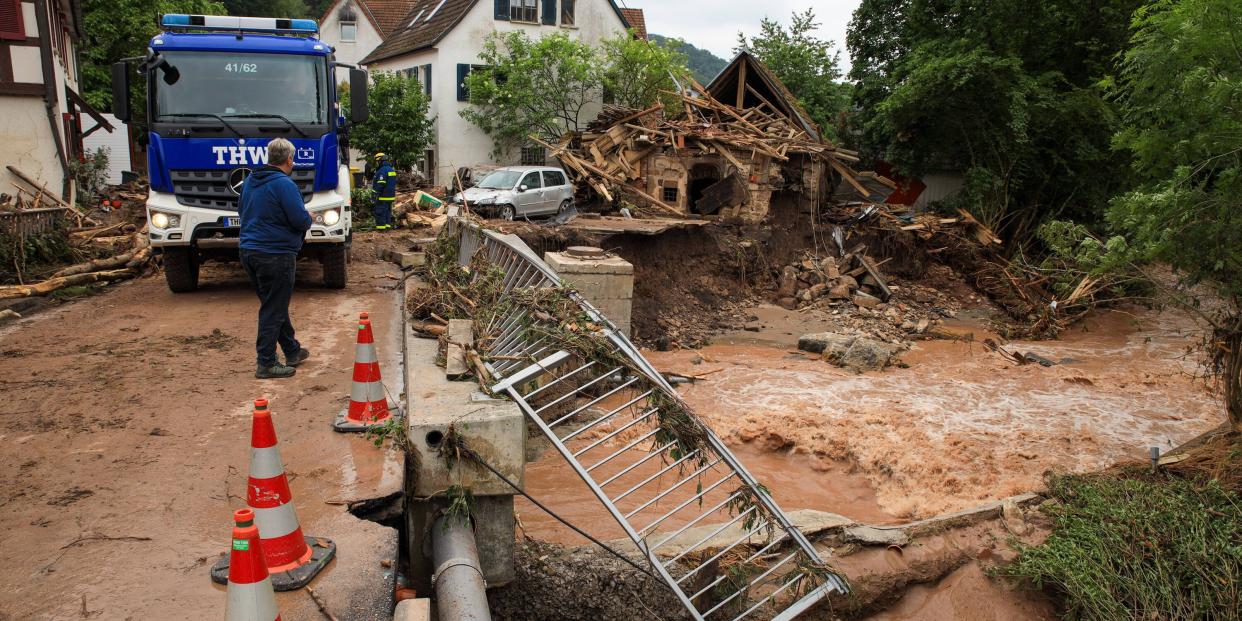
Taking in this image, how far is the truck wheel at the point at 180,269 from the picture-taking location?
944cm

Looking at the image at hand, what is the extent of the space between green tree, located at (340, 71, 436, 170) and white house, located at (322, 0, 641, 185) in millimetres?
1150

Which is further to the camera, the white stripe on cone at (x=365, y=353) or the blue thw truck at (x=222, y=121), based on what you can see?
the blue thw truck at (x=222, y=121)

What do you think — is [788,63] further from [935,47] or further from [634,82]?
[935,47]

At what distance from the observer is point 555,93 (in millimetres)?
27078

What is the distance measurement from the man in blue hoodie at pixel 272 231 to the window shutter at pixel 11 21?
43.8 feet

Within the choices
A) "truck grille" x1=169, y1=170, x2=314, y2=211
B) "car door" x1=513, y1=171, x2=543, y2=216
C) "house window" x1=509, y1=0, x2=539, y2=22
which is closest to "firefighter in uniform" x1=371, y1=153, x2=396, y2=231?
"car door" x1=513, y1=171, x2=543, y2=216

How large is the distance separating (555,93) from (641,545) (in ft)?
80.4

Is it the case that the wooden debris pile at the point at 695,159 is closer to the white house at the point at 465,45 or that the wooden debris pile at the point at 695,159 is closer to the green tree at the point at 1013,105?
the green tree at the point at 1013,105

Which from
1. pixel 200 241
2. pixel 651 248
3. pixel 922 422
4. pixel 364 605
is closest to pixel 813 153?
pixel 651 248

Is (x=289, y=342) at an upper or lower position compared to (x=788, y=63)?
lower

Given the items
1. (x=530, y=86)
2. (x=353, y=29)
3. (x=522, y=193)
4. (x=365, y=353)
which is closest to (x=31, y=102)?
(x=522, y=193)

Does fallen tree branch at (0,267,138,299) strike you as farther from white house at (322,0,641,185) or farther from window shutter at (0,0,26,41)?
white house at (322,0,641,185)

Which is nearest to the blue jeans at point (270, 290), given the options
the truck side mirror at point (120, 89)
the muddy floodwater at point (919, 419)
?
the muddy floodwater at point (919, 419)

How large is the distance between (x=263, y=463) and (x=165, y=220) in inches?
272
